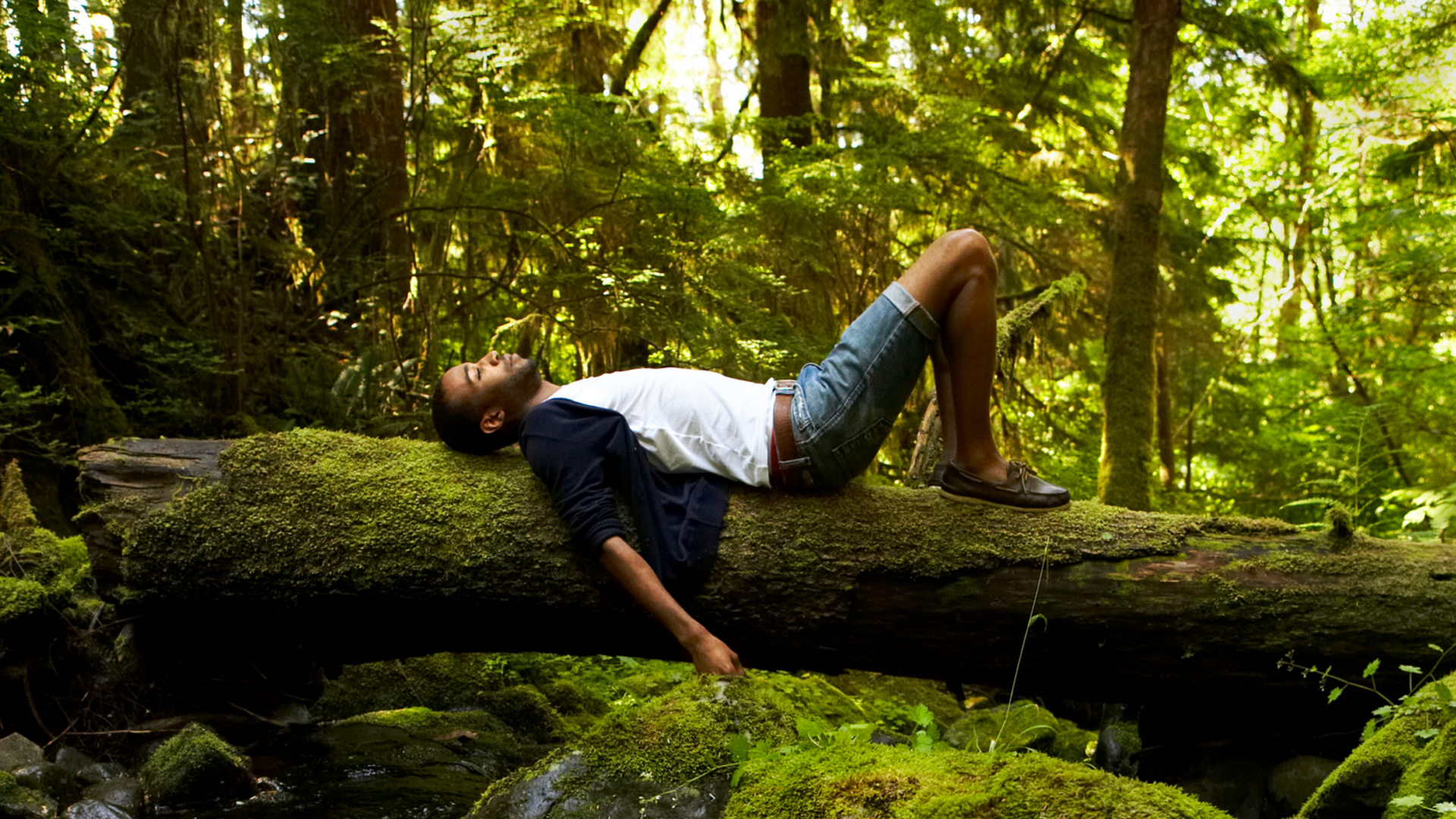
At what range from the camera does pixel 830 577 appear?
Answer: 3852 millimetres

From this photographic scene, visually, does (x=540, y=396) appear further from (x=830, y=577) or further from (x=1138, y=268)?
(x=1138, y=268)

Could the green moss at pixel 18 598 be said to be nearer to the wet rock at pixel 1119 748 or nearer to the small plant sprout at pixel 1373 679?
the wet rock at pixel 1119 748

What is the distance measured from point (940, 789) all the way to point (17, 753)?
367 cm

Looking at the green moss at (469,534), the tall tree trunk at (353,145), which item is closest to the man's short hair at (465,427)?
the green moss at (469,534)

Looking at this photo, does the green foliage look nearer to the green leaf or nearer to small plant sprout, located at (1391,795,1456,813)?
small plant sprout, located at (1391,795,1456,813)

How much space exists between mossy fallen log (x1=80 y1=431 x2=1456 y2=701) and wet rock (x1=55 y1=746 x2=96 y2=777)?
722 millimetres

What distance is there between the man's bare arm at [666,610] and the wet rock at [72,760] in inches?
96.7

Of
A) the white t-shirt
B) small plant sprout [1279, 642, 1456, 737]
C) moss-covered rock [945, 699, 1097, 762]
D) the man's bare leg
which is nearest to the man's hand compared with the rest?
the white t-shirt

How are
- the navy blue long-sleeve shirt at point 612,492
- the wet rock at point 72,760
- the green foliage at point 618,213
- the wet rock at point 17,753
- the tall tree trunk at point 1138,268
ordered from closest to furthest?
the navy blue long-sleeve shirt at point 612,492 → the wet rock at point 17,753 → the wet rock at point 72,760 → the green foliage at point 618,213 → the tall tree trunk at point 1138,268

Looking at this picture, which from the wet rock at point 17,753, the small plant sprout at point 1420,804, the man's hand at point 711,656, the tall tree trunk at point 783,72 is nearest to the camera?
the small plant sprout at point 1420,804

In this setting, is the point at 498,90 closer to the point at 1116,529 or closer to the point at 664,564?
the point at 664,564

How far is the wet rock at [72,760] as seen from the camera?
157 inches

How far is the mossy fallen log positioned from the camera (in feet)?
12.4

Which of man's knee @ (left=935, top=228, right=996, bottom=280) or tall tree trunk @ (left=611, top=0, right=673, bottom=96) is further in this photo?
tall tree trunk @ (left=611, top=0, right=673, bottom=96)
